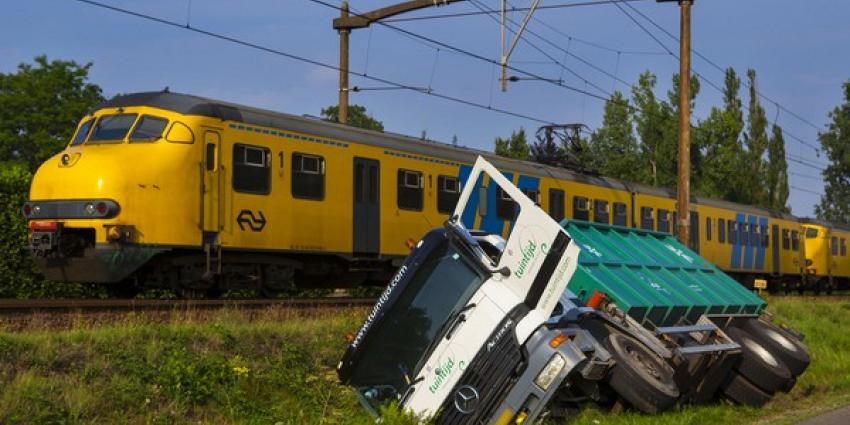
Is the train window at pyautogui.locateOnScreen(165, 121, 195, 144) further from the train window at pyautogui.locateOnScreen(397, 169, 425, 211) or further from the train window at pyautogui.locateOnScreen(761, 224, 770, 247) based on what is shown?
the train window at pyautogui.locateOnScreen(761, 224, 770, 247)

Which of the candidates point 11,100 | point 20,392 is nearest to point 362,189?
point 20,392

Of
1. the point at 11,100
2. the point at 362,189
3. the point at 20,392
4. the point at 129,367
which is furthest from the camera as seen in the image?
the point at 11,100

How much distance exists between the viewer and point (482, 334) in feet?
25.4

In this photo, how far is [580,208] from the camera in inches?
977

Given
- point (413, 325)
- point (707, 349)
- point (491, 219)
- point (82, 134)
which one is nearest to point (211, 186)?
point (82, 134)

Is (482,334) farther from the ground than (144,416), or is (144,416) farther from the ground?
(482,334)

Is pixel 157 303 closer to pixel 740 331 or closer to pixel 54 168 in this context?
pixel 54 168

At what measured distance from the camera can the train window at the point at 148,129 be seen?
15.0m

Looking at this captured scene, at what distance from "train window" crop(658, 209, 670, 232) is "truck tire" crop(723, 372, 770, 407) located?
18449mm

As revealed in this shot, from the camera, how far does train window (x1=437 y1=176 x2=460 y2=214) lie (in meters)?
20.2

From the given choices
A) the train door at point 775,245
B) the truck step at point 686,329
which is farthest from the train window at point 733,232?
the truck step at point 686,329

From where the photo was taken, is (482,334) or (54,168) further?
(54,168)

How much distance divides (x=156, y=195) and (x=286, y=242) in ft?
8.57

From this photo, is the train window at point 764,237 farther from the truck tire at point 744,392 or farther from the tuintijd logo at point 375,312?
the tuintijd logo at point 375,312
